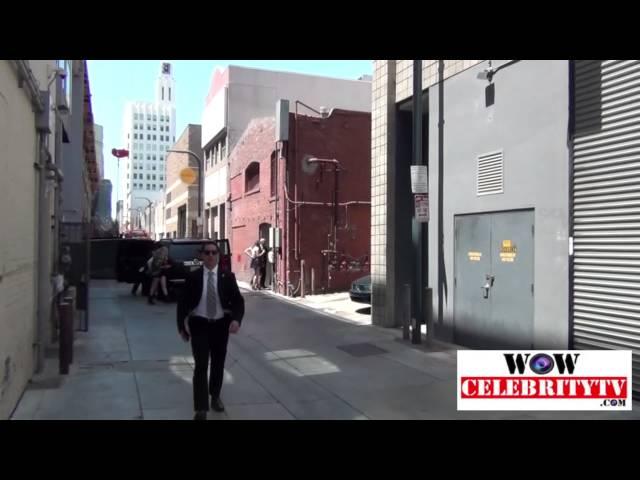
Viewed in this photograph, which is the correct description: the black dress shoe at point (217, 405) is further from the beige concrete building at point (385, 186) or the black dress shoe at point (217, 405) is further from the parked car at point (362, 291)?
the parked car at point (362, 291)

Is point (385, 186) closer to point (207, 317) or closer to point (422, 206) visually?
point (422, 206)

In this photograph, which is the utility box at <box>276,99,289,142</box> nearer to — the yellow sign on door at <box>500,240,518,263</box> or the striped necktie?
the yellow sign on door at <box>500,240,518,263</box>

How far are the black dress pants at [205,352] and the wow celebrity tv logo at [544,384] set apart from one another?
2536mm

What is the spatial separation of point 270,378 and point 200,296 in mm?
2268

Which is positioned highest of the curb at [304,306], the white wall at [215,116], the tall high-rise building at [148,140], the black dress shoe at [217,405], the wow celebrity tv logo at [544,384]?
the tall high-rise building at [148,140]

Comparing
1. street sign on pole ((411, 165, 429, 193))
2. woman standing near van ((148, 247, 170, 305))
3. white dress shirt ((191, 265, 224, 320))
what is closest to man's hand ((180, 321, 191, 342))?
white dress shirt ((191, 265, 224, 320))

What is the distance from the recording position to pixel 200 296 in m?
5.70

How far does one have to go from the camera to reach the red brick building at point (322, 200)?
60.3ft

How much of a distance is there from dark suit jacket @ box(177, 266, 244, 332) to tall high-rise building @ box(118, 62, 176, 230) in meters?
84.7

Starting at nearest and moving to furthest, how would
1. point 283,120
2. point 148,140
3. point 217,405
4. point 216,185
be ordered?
point 217,405, point 283,120, point 216,185, point 148,140

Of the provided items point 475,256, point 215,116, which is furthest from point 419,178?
point 215,116

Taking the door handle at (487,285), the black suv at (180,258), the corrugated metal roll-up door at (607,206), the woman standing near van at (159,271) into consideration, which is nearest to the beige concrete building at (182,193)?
the black suv at (180,258)
